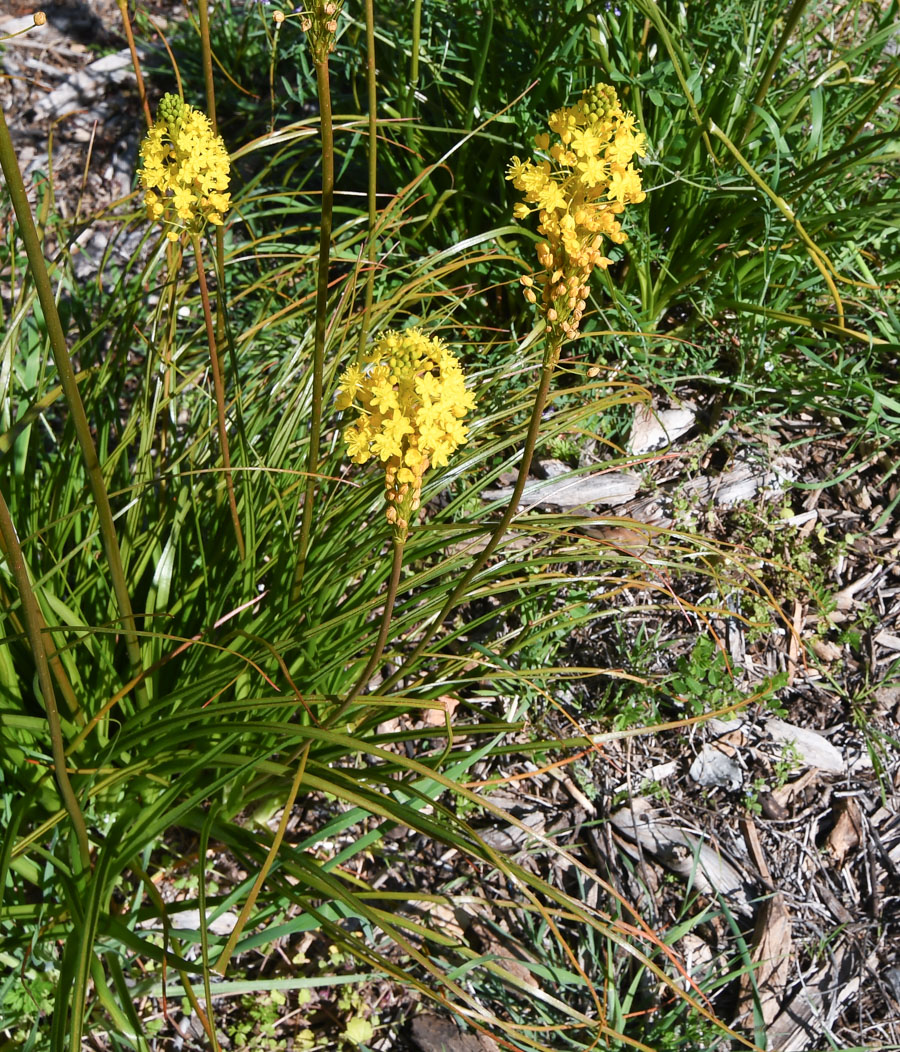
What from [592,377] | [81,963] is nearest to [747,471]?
[592,377]

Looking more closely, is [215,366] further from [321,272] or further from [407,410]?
[407,410]

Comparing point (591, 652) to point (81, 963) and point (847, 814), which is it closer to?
point (847, 814)

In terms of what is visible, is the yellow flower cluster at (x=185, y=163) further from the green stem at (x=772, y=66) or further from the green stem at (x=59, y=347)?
the green stem at (x=772, y=66)

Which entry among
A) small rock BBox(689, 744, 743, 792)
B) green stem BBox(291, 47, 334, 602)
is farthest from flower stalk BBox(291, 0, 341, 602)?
small rock BBox(689, 744, 743, 792)

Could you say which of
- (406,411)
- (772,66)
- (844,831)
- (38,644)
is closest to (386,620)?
(406,411)

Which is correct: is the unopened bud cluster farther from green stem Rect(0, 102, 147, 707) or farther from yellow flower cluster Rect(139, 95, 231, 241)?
green stem Rect(0, 102, 147, 707)

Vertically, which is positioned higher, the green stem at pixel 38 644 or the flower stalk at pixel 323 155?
the flower stalk at pixel 323 155

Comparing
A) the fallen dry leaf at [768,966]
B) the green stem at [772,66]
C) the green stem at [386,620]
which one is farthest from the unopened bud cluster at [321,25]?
the fallen dry leaf at [768,966]
